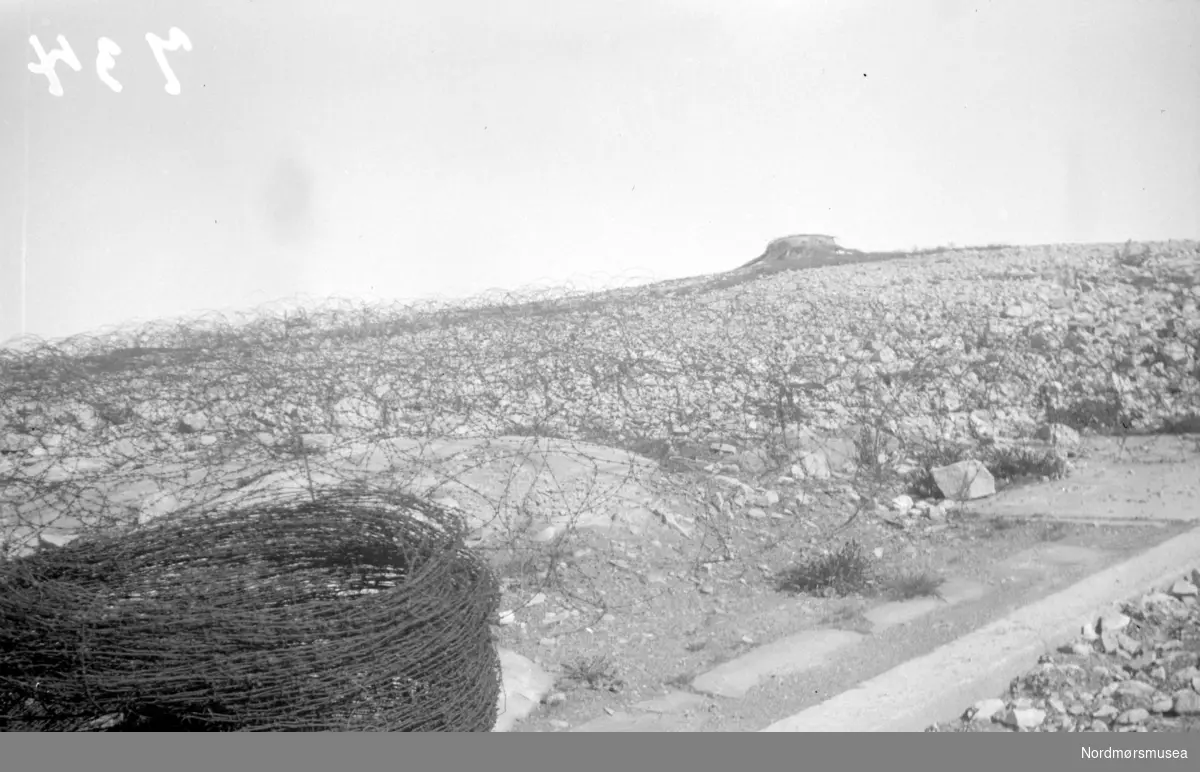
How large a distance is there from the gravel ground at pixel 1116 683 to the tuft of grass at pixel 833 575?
72 centimetres

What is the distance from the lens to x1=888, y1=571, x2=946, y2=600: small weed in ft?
12.5

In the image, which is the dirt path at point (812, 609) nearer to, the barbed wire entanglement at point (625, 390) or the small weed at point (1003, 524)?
the small weed at point (1003, 524)

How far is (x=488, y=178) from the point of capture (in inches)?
172

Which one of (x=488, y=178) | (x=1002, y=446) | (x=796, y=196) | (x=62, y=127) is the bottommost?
(x=1002, y=446)

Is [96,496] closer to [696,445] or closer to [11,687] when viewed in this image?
[11,687]

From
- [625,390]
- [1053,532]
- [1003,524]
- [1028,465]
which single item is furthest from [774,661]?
[1028,465]

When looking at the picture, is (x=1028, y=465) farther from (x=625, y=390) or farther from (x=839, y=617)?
(x=625, y=390)

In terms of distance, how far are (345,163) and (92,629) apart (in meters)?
2.31

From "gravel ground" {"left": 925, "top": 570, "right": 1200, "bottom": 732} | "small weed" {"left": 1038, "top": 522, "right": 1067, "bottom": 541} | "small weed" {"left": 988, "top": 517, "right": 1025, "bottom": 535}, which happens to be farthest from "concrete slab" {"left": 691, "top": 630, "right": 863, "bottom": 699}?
"small weed" {"left": 1038, "top": 522, "right": 1067, "bottom": 541}

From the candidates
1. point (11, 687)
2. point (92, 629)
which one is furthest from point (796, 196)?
point (11, 687)

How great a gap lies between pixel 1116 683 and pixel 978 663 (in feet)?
1.55

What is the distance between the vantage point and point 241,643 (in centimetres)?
276

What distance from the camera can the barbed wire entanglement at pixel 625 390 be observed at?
4.33 meters

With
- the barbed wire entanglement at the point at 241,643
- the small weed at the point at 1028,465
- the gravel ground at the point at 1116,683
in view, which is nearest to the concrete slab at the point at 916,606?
the gravel ground at the point at 1116,683
